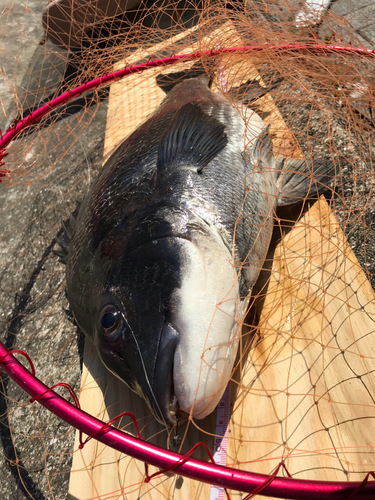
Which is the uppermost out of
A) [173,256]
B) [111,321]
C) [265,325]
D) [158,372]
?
[173,256]

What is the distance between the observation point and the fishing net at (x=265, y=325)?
1.84 meters

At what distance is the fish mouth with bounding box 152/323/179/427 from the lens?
1.44 meters

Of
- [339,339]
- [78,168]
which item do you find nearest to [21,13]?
[78,168]

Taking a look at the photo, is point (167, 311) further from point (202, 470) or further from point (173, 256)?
point (202, 470)

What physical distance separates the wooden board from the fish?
40 cm

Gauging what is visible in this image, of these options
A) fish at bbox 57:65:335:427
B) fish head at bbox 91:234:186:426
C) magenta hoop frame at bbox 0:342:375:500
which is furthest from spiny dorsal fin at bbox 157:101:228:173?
magenta hoop frame at bbox 0:342:375:500

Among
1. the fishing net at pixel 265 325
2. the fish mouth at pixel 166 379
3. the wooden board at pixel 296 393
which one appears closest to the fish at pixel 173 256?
the fish mouth at pixel 166 379

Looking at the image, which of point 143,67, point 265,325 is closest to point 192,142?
point 265,325

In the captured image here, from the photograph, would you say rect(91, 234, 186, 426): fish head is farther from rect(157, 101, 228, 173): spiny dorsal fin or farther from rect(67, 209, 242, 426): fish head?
rect(157, 101, 228, 173): spiny dorsal fin

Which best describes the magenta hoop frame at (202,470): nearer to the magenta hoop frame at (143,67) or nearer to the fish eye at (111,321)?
the fish eye at (111,321)

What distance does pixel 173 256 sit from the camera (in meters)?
1.62

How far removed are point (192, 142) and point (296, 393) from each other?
158 centimetres

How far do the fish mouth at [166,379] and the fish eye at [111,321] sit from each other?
9.2 inches

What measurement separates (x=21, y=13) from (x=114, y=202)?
5914 mm
